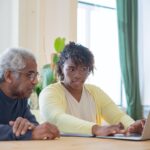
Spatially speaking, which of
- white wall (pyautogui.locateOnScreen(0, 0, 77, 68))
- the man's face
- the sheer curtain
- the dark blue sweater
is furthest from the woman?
the sheer curtain

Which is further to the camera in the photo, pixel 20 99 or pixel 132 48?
pixel 132 48

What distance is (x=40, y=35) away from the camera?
3.97m

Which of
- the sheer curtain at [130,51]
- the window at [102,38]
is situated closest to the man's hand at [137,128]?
the window at [102,38]

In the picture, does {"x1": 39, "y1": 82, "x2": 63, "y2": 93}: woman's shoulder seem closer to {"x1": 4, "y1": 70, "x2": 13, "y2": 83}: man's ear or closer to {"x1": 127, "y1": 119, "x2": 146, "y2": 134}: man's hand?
{"x1": 4, "y1": 70, "x2": 13, "y2": 83}: man's ear

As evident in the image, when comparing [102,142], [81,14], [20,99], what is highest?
[81,14]

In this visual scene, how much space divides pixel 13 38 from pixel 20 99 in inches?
76.1

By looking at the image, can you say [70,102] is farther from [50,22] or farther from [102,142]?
[50,22]

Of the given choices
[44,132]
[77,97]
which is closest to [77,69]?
[77,97]

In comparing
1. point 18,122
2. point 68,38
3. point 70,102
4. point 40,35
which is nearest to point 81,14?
point 68,38

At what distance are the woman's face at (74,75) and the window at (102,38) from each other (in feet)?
7.77

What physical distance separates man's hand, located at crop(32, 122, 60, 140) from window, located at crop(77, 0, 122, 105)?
10.4 feet

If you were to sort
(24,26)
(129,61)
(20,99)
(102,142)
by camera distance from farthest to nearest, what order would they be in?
(129,61) < (24,26) < (20,99) < (102,142)

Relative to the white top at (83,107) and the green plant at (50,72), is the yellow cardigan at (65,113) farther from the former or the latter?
the green plant at (50,72)

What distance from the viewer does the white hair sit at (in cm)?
190
